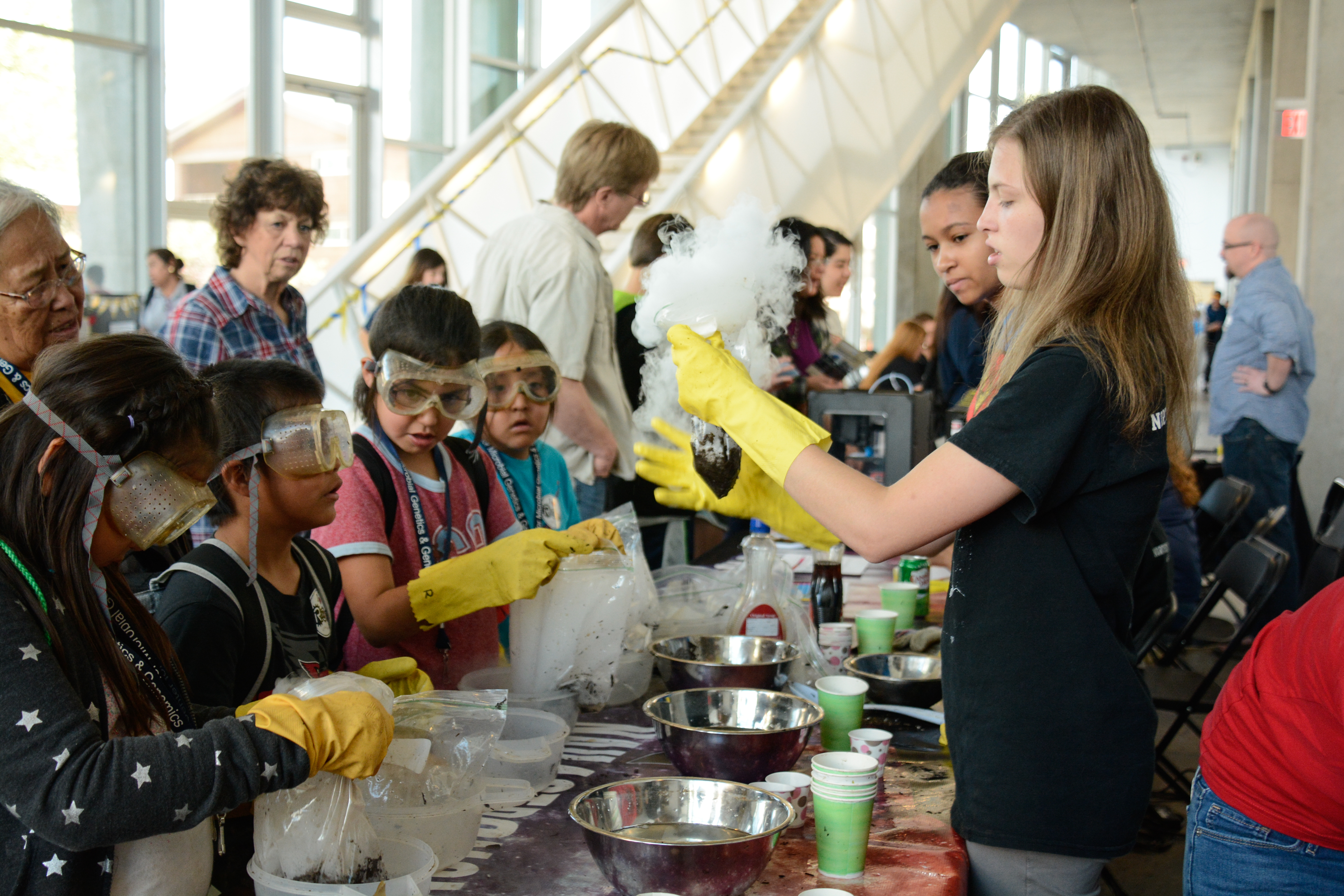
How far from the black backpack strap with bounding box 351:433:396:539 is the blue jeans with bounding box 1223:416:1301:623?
4654 millimetres

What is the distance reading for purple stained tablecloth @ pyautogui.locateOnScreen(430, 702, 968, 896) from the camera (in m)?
1.31

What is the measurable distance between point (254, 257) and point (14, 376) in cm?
139

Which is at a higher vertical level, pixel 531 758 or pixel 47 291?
pixel 47 291

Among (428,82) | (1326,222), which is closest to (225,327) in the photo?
(1326,222)

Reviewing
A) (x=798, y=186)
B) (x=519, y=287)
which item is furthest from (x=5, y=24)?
(x=798, y=186)

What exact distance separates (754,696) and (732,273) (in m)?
0.70

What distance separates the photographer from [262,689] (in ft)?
5.31

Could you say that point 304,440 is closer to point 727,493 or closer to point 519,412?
point 727,493

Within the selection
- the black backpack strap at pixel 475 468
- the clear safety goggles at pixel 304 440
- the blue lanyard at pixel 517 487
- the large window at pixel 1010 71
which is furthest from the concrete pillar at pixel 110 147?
the large window at pixel 1010 71

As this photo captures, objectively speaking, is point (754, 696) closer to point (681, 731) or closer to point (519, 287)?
point (681, 731)

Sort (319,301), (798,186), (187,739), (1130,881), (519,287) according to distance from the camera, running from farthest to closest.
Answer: (798,186) → (319,301) → (519,287) → (1130,881) → (187,739)

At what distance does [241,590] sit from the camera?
1589mm

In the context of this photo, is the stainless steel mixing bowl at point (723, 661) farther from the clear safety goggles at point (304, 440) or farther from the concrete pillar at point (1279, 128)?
the concrete pillar at point (1279, 128)

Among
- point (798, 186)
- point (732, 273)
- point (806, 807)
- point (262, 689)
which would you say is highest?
point (798, 186)
